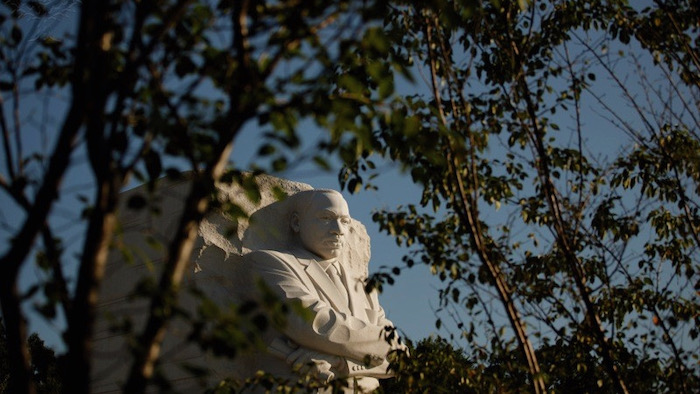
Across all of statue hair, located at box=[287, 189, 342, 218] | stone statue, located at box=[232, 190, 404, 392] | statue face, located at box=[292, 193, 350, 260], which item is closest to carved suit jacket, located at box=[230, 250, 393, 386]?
stone statue, located at box=[232, 190, 404, 392]

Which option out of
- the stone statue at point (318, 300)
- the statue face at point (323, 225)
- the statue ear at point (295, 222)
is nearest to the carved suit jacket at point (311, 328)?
the stone statue at point (318, 300)

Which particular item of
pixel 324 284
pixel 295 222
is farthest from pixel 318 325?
pixel 295 222

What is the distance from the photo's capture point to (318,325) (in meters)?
5.72

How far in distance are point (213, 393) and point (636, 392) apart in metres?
2.39

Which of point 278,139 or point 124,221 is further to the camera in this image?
point 124,221

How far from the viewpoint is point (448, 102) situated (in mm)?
4816

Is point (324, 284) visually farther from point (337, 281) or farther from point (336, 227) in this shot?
point (336, 227)

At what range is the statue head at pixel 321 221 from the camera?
6.34 m

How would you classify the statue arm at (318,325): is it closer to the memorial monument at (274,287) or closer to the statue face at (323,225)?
the memorial monument at (274,287)

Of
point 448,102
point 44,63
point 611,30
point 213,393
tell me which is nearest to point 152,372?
point 44,63

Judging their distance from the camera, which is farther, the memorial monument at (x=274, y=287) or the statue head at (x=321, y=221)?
the statue head at (x=321, y=221)

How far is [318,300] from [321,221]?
2.22 ft

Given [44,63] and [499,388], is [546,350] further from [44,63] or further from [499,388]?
[44,63]

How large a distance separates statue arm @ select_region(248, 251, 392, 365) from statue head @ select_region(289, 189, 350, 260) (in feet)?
1.15
